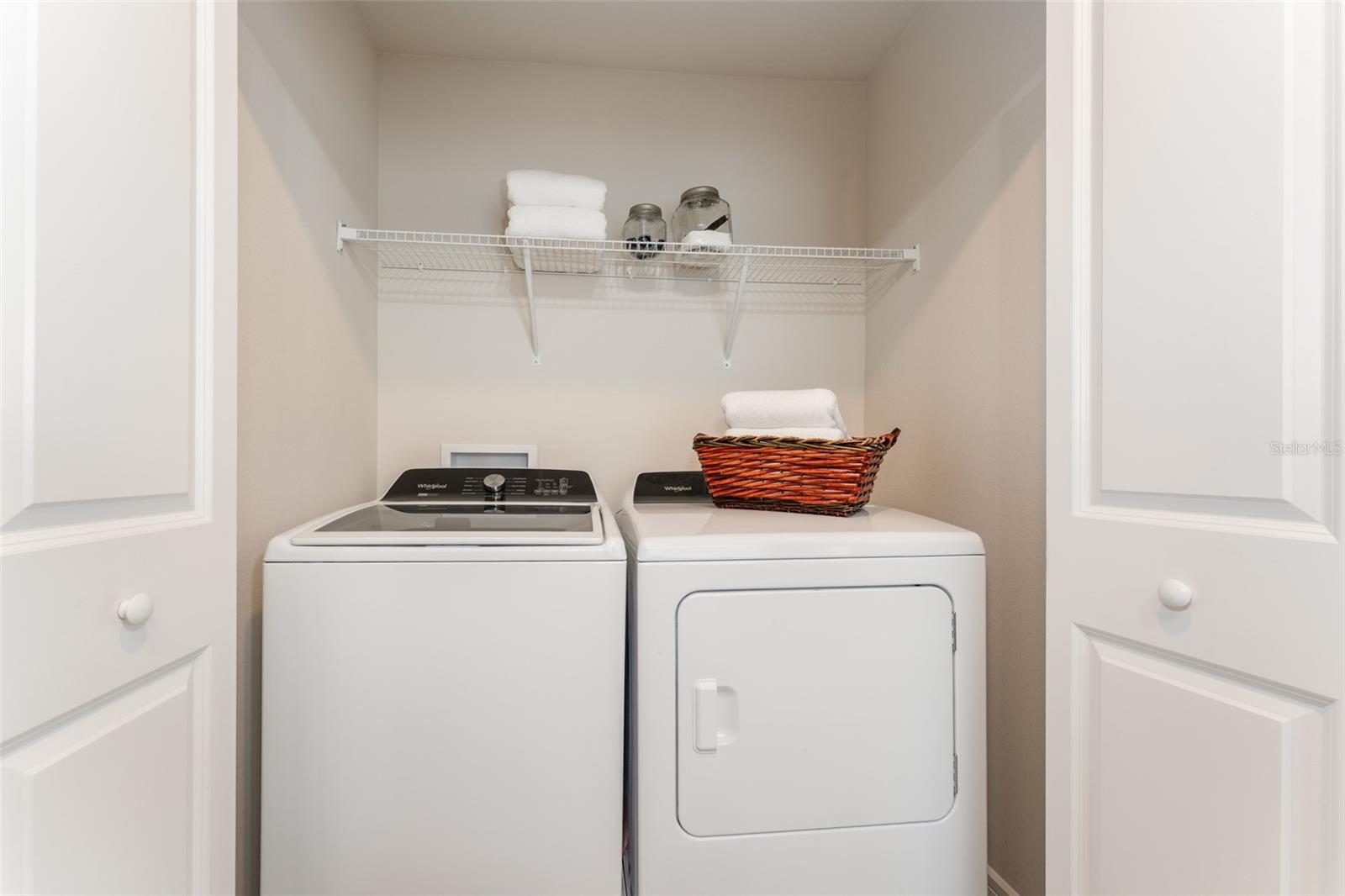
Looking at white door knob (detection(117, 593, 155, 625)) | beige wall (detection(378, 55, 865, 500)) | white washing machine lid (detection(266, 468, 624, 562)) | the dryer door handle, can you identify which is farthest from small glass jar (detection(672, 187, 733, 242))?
white door knob (detection(117, 593, 155, 625))

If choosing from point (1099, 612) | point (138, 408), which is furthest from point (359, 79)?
point (1099, 612)

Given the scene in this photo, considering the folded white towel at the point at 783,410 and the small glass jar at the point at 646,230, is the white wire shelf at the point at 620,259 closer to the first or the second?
the small glass jar at the point at 646,230

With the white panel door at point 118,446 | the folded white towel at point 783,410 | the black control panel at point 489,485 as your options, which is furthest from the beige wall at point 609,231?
the white panel door at point 118,446

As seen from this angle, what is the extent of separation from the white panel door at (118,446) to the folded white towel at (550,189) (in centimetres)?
98

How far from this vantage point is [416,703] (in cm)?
115

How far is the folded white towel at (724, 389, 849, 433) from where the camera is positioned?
63.2 inches

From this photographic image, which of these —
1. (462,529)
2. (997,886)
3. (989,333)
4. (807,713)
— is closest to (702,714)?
(807,713)

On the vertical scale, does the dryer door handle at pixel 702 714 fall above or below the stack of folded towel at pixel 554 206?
below

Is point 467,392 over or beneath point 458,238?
beneath

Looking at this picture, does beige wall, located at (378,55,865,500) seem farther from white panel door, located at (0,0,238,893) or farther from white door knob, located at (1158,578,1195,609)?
white door knob, located at (1158,578,1195,609)

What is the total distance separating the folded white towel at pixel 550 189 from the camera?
1.83 metres

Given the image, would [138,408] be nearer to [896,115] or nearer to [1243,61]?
[1243,61]

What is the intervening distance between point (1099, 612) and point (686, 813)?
790 mm

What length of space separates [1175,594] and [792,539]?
0.60 metres
